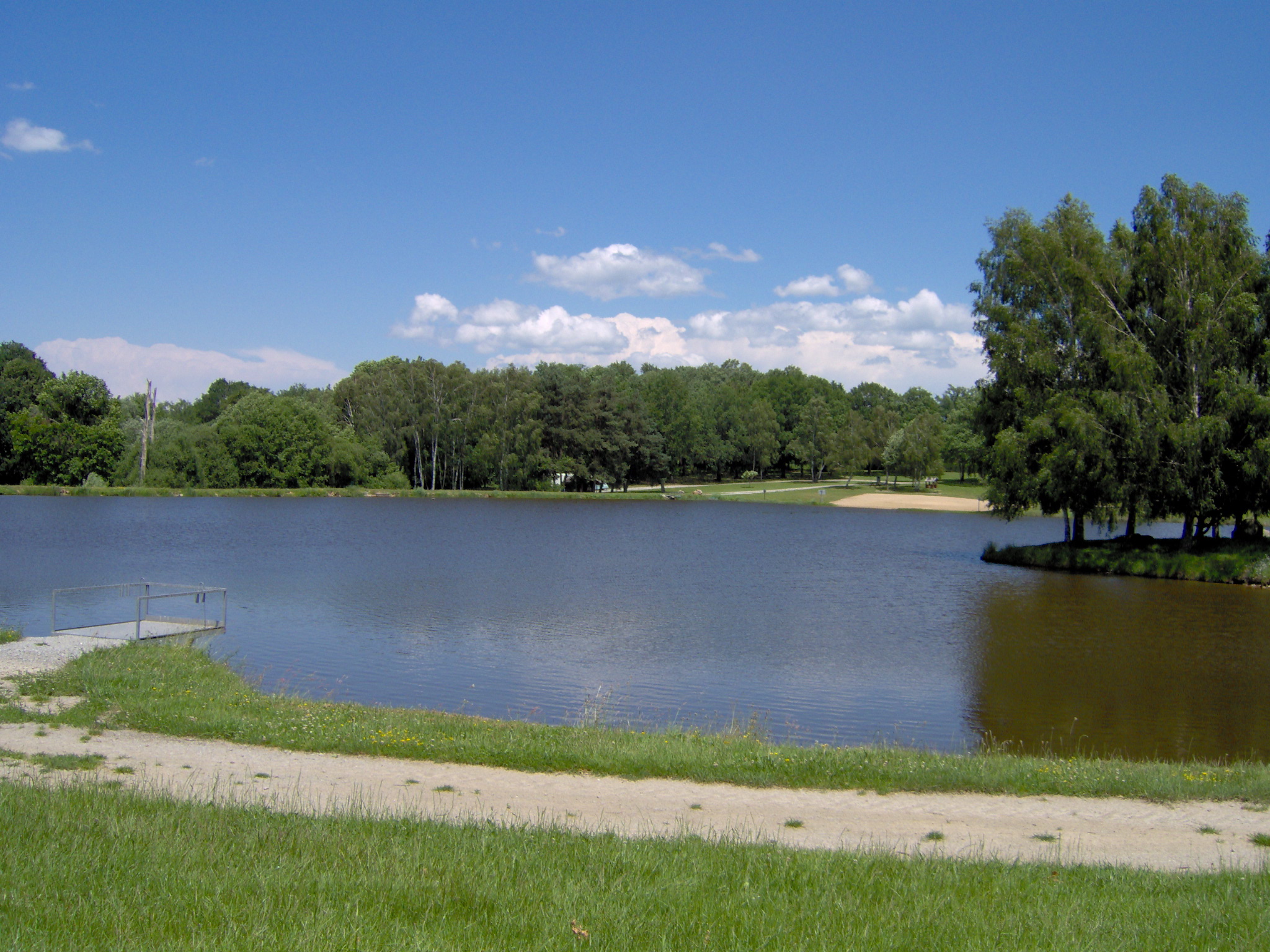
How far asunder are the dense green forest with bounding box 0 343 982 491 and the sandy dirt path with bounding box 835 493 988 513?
31.9ft

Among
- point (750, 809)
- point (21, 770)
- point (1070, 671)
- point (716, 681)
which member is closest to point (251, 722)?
point (21, 770)

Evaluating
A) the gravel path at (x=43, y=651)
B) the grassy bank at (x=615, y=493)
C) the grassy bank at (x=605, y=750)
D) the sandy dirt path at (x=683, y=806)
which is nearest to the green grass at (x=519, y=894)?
the sandy dirt path at (x=683, y=806)

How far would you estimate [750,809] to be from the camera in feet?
31.5

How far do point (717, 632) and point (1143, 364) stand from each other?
22.9 m

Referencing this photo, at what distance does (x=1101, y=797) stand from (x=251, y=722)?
10.5m

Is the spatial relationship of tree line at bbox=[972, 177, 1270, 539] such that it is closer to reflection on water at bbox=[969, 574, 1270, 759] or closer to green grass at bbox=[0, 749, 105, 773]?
reflection on water at bbox=[969, 574, 1270, 759]

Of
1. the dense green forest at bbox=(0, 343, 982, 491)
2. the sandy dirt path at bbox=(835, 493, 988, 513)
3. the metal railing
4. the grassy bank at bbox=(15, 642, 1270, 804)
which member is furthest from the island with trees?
the sandy dirt path at bbox=(835, 493, 988, 513)

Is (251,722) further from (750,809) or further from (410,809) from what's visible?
(750,809)

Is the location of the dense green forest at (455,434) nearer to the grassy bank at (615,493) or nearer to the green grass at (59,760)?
the grassy bank at (615,493)

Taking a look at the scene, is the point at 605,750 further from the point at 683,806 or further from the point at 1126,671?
the point at 1126,671

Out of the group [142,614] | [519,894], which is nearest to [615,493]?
[142,614]

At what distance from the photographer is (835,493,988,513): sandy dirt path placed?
9144cm

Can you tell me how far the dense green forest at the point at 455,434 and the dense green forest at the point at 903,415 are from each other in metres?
0.26

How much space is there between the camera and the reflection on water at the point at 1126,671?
628 inches
